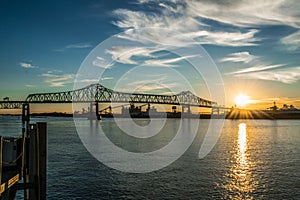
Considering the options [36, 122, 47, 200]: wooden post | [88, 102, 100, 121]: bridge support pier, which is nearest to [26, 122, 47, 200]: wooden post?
[36, 122, 47, 200]: wooden post

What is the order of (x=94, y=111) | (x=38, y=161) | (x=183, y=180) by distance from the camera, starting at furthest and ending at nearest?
(x=94, y=111) < (x=183, y=180) < (x=38, y=161)

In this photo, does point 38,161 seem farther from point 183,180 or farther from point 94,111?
point 94,111

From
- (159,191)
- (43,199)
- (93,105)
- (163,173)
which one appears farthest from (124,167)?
(93,105)

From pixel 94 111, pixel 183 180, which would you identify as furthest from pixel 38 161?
pixel 94 111

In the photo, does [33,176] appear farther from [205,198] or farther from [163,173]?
[163,173]

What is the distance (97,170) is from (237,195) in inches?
483

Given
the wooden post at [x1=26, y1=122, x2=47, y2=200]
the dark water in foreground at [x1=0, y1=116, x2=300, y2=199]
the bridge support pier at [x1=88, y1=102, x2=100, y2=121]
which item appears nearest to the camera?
the wooden post at [x1=26, y1=122, x2=47, y2=200]

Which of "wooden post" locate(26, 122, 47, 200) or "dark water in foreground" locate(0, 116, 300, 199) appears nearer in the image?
"wooden post" locate(26, 122, 47, 200)

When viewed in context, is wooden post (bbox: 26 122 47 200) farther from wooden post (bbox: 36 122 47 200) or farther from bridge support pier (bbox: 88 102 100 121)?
bridge support pier (bbox: 88 102 100 121)

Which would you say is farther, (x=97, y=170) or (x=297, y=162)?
(x=297, y=162)

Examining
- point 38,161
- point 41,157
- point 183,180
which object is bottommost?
point 183,180

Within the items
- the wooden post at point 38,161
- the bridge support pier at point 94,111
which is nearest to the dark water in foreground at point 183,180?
the wooden post at point 38,161

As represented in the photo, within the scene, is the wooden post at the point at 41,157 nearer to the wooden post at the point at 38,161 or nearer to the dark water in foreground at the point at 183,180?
the wooden post at the point at 38,161

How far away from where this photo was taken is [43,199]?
34.8 ft
